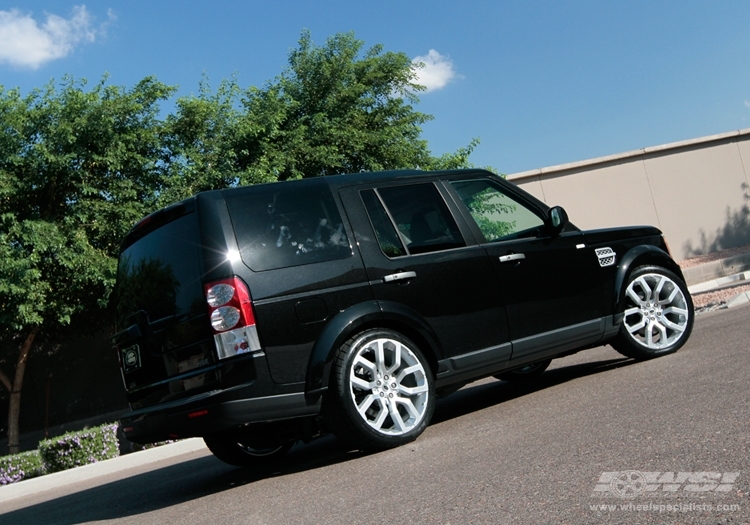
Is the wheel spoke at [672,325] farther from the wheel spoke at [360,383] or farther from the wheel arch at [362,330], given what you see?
the wheel spoke at [360,383]

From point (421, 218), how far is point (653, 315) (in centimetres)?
255

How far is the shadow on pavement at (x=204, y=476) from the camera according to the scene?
5906mm

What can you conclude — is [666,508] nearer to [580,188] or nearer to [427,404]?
[427,404]

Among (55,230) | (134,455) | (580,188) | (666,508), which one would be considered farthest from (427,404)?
(580,188)

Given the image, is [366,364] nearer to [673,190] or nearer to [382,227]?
[382,227]

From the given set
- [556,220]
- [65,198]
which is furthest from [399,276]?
[65,198]

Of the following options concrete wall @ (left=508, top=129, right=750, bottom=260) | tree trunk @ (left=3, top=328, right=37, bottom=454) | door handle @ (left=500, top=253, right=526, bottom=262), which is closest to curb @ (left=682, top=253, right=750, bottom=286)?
concrete wall @ (left=508, top=129, right=750, bottom=260)

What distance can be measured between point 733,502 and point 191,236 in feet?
11.8

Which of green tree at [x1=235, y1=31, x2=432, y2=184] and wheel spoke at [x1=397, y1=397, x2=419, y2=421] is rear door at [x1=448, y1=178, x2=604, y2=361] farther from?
green tree at [x1=235, y1=31, x2=432, y2=184]

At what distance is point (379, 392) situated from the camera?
5.55 meters

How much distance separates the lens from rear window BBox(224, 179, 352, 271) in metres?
5.38

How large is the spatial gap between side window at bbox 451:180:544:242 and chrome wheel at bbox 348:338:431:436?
4.47ft

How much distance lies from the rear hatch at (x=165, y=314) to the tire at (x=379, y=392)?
830 millimetres

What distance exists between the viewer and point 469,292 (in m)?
6.16
